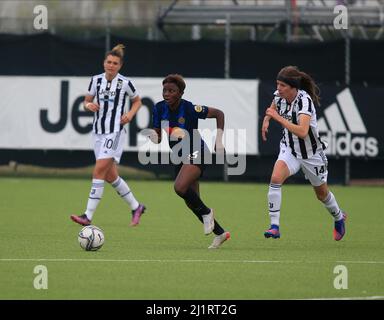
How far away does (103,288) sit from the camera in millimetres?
9219

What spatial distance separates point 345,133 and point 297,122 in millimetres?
10488

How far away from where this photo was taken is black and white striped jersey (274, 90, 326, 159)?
42.3 ft

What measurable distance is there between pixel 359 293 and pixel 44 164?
15467 mm

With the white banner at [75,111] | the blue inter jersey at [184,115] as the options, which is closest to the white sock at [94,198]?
the blue inter jersey at [184,115]

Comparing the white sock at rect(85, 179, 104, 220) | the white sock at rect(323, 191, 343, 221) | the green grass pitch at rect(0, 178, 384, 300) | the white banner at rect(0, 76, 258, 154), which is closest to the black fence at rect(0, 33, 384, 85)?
the white banner at rect(0, 76, 258, 154)

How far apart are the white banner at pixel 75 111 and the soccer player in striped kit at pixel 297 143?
1006cm

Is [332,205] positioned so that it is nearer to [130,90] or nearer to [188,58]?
[130,90]

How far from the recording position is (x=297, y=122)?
1295cm

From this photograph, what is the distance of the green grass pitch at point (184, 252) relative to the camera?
9.27m

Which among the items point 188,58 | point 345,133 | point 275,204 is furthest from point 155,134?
point 188,58

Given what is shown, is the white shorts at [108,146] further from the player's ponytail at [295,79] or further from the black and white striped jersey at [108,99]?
the player's ponytail at [295,79]
